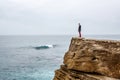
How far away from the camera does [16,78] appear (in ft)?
180

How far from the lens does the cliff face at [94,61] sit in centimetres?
2184

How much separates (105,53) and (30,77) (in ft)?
114

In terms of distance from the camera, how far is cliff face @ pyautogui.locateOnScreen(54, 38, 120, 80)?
71.7 feet

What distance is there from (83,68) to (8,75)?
38.1 meters

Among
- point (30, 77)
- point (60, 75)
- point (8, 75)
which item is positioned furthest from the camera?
point (8, 75)

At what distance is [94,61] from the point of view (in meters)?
22.7

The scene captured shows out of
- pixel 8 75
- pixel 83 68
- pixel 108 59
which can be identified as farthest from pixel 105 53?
pixel 8 75

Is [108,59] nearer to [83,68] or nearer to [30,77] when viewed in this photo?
[83,68]

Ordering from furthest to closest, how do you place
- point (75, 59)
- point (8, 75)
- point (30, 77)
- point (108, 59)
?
→ 1. point (8, 75)
2. point (30, 77)
3. point (75, 59)
4. point (108, 59)

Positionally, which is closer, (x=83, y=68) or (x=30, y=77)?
(x=83, y=68)

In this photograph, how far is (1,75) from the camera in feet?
193

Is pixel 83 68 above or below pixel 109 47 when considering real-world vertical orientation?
below

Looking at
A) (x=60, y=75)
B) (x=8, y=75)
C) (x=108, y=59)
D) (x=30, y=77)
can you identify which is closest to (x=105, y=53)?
(x=108, y=59)

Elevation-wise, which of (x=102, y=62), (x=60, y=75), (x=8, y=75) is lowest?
(x=8, y=75)
